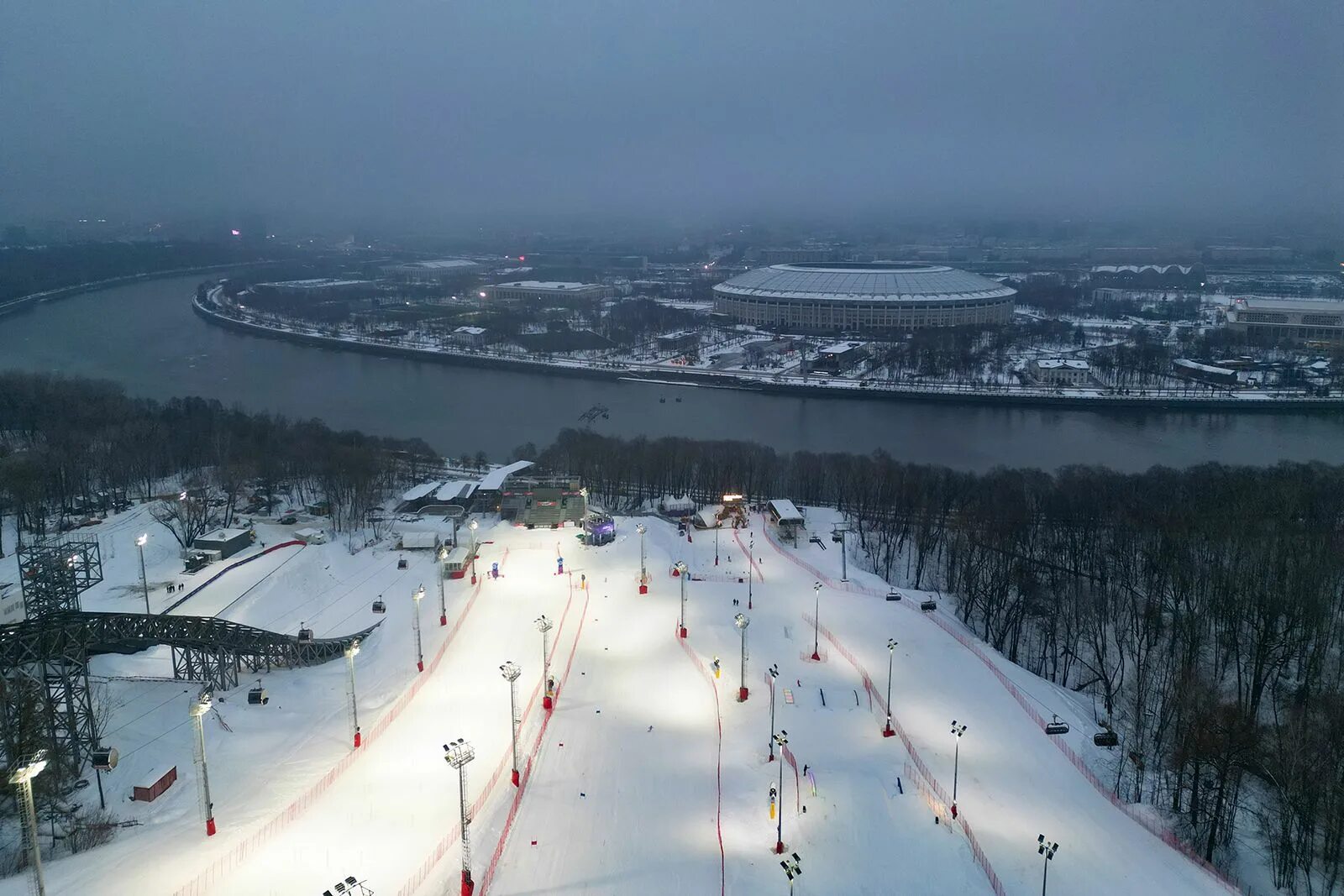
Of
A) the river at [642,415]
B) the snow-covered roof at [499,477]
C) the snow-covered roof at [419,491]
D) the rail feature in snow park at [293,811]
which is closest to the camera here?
the rail feature in snow park at [293,811]

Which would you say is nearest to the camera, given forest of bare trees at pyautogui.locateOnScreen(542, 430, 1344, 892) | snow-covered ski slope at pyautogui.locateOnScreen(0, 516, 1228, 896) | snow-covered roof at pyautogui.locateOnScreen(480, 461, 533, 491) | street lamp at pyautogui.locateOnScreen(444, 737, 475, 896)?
street lamp at pyautogui.locateOnScreen(444, 737, 475, 896)

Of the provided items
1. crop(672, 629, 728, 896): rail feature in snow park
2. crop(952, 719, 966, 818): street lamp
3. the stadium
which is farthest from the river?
the stadium

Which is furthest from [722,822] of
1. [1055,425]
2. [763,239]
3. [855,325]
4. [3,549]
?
[763,239]

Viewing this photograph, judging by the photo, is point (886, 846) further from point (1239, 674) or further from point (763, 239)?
point (763, 239)

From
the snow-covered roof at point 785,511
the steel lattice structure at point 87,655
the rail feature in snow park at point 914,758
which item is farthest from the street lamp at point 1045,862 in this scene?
the steel lattice structure at point 87,655

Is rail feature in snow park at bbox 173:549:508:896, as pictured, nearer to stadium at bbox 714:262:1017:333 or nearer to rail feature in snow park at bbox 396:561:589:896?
rail feature in snow park at bbox 396:561:589:896

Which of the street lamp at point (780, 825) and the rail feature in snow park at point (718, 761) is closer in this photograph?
the rail feature in snow park at point (718, 761)

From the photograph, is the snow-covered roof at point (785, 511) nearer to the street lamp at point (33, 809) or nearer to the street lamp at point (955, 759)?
the street lamp at point (955, 759)
